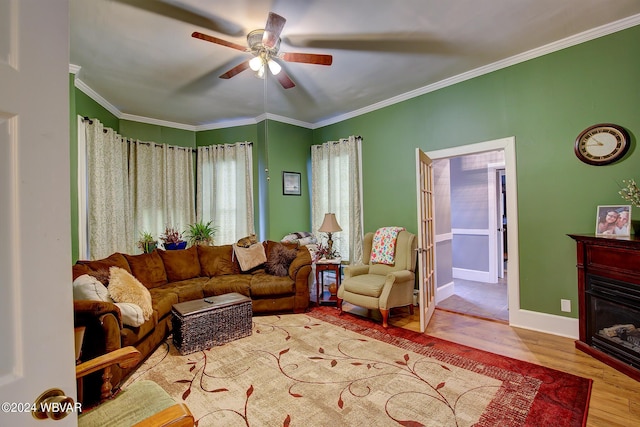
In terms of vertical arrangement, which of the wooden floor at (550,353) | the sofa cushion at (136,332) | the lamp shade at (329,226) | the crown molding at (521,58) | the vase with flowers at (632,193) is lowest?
the wooden floor at (550,353)

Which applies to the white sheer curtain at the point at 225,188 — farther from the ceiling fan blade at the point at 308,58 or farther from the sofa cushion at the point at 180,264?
the ceiling fan blade at the point at 308,58

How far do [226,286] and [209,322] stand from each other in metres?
0.84

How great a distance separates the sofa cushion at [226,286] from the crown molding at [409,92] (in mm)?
2774

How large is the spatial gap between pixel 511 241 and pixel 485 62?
6.79ft

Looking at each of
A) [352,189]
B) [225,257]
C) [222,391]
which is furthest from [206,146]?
[222,391]

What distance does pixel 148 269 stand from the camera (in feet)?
11.9

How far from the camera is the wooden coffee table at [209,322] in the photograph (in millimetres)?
2760

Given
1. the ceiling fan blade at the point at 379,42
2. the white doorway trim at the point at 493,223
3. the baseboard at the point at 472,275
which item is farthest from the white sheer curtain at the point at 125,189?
the white doorway trim at the point at 493,223

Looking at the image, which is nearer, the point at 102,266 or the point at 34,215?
the point at 34,215

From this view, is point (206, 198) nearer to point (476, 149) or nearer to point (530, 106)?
point (476, 149)

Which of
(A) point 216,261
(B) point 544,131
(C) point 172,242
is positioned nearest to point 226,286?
(A) point 216,261

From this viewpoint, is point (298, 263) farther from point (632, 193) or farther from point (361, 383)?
point (632, 193)

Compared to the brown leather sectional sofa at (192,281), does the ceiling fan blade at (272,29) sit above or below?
above

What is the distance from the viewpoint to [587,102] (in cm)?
285
